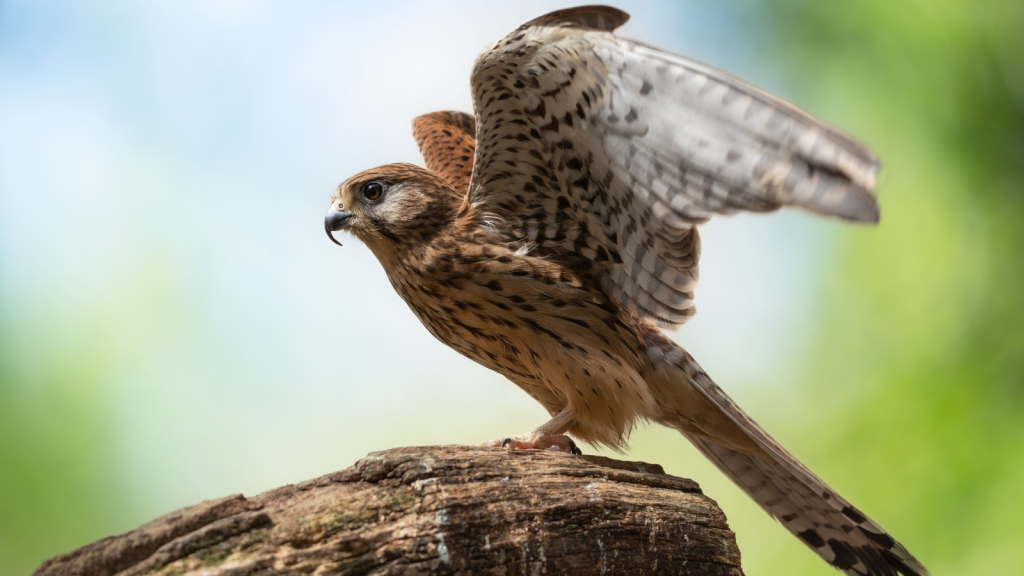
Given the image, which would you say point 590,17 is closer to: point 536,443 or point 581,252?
point 581,252

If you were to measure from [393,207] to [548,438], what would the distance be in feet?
2.98

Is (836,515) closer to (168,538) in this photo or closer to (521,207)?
(521,207)

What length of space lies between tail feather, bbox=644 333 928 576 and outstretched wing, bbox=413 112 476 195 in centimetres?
110

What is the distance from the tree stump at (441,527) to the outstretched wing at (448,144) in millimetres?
1362

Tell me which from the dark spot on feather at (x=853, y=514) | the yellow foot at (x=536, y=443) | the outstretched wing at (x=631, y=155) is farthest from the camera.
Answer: the dark spot on feather at (x=853, y=514)

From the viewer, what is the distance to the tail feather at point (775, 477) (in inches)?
96.0

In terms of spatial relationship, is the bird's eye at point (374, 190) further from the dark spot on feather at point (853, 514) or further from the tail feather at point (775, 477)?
the dark spot on feather at point (853, 514)

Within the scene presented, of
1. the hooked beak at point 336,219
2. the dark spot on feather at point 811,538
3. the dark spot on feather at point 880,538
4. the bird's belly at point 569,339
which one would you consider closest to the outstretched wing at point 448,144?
the hooked beak at point 336,219

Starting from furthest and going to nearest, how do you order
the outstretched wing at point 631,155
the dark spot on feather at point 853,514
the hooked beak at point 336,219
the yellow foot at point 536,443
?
1. the hooked beak at point 336,219
2. the dark spot on feather at point 853,514
3. the yellow foot at point 536,443
4. the outstretched wing at point 631,155

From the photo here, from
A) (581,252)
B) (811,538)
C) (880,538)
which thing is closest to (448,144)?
(581,252)

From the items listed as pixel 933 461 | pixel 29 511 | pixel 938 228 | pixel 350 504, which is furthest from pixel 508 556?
pixel 938 228

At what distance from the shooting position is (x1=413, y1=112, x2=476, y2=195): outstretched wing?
10.3 feet

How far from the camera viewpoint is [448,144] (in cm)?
330

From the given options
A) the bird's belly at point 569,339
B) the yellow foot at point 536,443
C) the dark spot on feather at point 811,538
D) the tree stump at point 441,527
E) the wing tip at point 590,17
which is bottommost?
the dark spot on feather at point 811,538
